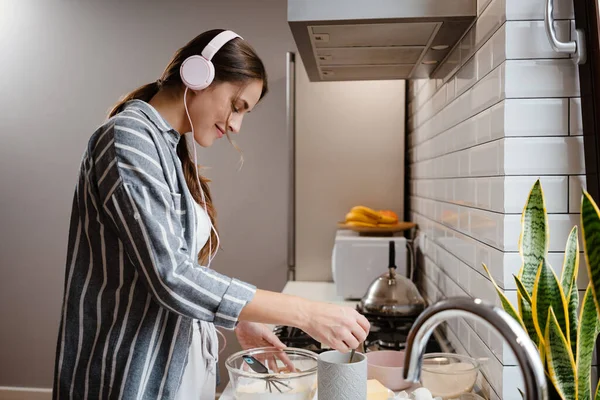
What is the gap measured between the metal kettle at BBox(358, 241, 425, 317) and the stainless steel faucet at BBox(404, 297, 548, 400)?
1.32 meters

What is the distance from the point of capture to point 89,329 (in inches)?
45.3

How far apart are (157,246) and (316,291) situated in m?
1.59

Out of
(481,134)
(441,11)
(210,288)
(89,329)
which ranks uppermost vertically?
(441,11)

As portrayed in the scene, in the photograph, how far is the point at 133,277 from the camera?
3.70 feet

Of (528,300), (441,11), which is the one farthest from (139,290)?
(441,11)

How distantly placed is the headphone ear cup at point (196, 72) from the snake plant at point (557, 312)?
0.70 m

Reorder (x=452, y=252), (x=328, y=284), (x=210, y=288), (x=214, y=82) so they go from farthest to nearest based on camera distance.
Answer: (x=328, y=284)
(x=452, y=252)
(x=214, y=82)
(x=210, y=288)

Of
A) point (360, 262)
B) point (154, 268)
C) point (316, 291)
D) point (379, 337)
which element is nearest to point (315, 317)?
point (154, 268)

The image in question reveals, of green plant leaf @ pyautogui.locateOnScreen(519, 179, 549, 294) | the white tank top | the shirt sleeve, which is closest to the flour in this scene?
green plant leaf @ pyautogui.locateOnScreen(519, 179, 549, 294)

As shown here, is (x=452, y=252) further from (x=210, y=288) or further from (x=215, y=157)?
(x=215, y=157)

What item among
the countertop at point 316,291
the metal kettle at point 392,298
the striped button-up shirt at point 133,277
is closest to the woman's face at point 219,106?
the striped button-up shirt at point 133,277

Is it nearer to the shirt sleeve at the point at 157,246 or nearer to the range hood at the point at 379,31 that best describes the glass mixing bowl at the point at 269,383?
the shirt sleeve at the point at 157,246

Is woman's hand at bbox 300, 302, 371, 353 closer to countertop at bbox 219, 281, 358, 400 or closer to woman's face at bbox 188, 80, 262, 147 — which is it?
woman's face at bbox 188, 80, 262, 147

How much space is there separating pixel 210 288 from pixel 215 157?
233 cm
